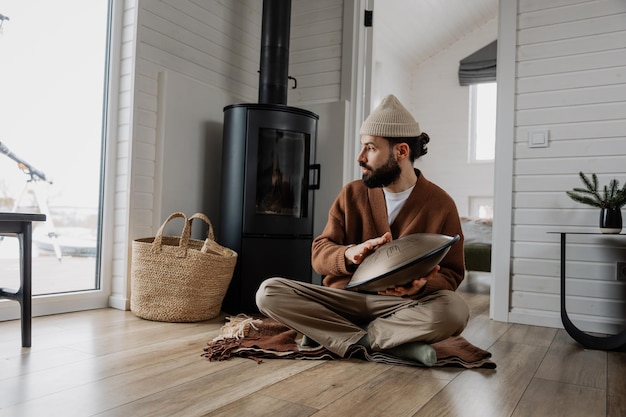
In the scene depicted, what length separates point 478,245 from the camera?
408cm

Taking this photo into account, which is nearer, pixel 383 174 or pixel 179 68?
pixel 383 174

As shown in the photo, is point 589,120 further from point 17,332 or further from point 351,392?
point 17,332

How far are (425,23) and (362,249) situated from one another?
5630mm

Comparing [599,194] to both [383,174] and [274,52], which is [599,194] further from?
[274,52]

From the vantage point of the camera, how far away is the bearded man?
1730mm

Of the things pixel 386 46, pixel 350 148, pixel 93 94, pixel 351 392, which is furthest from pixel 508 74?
pixel 386 46

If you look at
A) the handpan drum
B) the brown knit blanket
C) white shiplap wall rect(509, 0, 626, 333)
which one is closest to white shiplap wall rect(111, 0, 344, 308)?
the brown knit blanket

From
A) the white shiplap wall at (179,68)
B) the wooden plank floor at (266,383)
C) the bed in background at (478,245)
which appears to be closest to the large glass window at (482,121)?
the bed in background at (478,245)

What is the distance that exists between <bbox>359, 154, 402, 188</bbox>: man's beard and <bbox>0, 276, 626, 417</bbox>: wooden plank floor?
0.67 m

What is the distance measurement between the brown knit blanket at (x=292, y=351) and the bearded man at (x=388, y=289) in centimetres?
4

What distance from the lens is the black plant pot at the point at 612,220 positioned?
7.52ft

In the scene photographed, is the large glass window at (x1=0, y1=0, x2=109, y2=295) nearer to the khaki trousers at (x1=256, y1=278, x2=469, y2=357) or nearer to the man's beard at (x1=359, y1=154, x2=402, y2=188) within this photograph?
the khaki trousers at (x1=256, y1=278, x2=469, y2=357)

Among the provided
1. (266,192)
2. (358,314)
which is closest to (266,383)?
(358,314)

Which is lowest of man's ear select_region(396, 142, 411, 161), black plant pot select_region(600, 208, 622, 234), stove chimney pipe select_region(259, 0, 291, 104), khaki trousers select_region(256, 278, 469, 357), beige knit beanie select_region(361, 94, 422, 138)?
khaki trousers select_region(256, 278, 469, 357)
